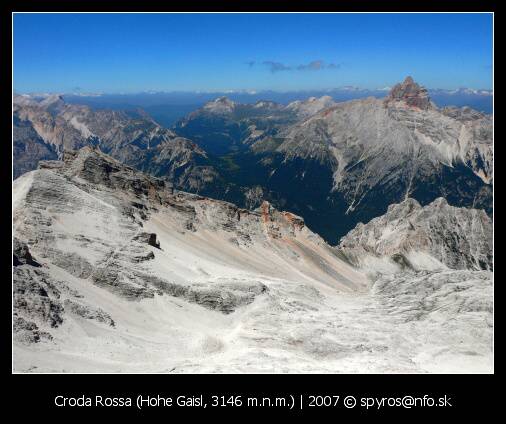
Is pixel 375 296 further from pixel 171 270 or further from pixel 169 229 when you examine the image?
pixel 169 229

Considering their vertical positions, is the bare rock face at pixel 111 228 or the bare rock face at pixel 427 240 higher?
the bare rock face at pixel 111 228

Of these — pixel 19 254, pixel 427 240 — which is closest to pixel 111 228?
pixel 19 254

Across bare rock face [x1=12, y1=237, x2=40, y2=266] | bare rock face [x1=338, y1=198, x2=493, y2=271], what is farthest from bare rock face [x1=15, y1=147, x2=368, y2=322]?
bare rock face [x1=338, y1=198, x2=493, y2=271]

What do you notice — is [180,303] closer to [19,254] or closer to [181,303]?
[181,303]

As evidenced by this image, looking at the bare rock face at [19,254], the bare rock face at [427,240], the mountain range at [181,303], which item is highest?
the bare rock face at [19,254]

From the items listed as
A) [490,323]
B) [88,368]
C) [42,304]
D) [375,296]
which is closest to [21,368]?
[88,368]

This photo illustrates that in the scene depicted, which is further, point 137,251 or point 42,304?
point 137,251

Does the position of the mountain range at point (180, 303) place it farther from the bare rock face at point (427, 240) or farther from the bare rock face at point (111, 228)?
the bare rock face at point (427, 240)

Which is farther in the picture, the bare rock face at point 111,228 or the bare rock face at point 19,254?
the bare rock face at point 111,228

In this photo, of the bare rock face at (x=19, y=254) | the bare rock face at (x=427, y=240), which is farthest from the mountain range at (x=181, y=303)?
the bare rock face at (x=427, y=240)
